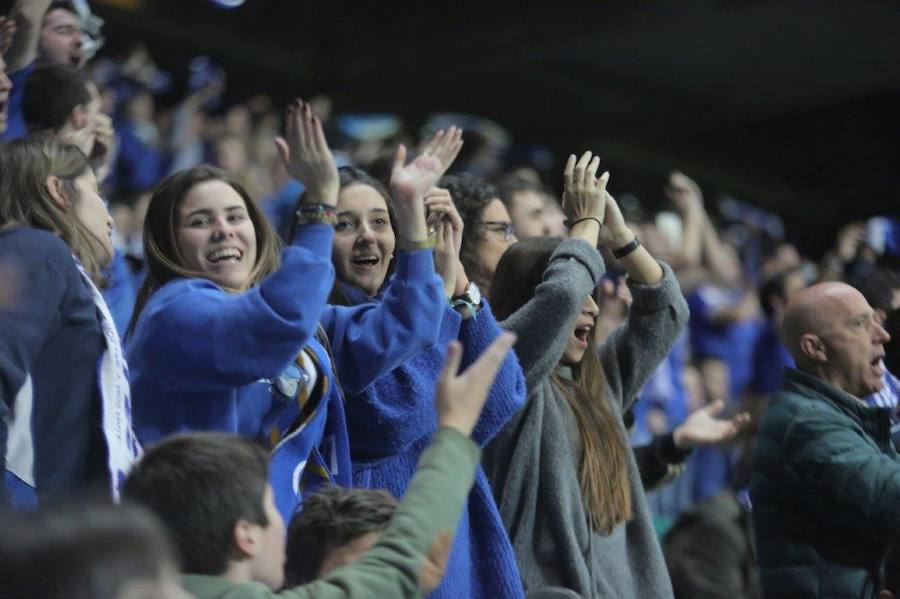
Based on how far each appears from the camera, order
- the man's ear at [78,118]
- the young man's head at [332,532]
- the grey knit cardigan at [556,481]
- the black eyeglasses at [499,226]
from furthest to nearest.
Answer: the man's ear at [78,118] < the black eyeglasses at [499,226] < the grey knit cardigan at [556,481] < the young man's head at [332,532]

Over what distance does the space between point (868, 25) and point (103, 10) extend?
5742 millimetres

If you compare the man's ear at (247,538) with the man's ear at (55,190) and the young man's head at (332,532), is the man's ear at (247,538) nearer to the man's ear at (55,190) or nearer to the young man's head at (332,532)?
the young man's head at (332,532)

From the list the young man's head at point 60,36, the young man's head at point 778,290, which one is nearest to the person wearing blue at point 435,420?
the young man's head at point 60,36

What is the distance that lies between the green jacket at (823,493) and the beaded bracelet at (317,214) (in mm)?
1352

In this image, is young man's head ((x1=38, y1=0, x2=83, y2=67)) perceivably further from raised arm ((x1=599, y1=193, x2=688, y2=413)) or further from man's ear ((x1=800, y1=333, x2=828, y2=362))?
man's ear ((x1=800, y1=333, x2=828, y2=362))

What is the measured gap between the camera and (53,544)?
1.39 m

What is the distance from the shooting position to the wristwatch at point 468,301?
2.95m

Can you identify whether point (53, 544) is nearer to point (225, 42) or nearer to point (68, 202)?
point (68, 202)

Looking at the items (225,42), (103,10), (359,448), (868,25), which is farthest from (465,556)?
(868,25)

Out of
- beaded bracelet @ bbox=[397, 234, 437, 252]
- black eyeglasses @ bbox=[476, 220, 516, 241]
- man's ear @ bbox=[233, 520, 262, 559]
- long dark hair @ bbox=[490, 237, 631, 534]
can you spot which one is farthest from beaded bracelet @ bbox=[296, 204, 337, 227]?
black eyeglasses @ bbox=[476, 220, 516, 241]

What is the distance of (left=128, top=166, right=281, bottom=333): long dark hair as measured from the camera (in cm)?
272

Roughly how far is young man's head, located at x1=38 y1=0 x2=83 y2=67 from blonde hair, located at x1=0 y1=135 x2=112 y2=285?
173 centimetres

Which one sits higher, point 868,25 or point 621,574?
point 868,25

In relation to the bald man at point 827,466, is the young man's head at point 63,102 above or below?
above
